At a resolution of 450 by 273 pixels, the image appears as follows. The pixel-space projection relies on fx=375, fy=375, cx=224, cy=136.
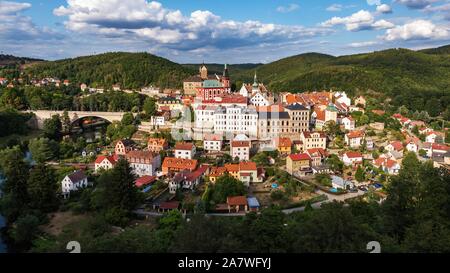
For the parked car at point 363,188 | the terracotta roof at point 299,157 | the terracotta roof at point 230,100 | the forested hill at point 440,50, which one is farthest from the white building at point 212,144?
the forested hill at point 440,50

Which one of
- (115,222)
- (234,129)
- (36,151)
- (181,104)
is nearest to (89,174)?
(36,151)

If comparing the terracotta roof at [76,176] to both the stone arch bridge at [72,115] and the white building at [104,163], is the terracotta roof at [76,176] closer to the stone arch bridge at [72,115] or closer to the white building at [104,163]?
the white building at [104,163]

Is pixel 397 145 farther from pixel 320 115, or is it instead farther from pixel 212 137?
pixel 212 137

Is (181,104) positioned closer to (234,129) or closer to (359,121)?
(234,129)

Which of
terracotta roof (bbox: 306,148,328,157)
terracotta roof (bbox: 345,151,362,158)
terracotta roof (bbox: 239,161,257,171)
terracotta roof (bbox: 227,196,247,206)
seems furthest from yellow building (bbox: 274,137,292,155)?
terracotta roof (bbox: 227,196,247,206)

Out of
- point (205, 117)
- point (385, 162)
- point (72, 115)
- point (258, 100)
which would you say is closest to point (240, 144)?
point (205, 117)
